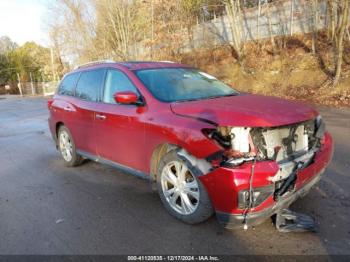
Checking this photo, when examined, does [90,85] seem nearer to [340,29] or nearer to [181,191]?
[181,191]

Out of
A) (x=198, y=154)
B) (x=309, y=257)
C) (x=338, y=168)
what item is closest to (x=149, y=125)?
(x=198, y=154)

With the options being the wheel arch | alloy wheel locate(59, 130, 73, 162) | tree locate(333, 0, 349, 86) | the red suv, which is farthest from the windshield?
tree locate(333, 0, 349, 86)

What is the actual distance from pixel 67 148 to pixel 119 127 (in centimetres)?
224

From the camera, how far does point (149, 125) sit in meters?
4.00

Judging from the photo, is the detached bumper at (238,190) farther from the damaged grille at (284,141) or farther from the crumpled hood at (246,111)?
the crumpled hood at (246,111)

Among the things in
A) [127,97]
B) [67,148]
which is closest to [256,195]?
[127,97]

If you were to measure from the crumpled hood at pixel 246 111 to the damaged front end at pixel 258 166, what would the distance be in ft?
0.28

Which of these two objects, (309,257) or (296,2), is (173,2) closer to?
(296,2)

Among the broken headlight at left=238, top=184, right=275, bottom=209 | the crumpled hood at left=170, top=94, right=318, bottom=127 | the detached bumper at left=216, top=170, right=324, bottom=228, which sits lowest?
the detached bumper at left=216, top=170, right=324, bottom=228

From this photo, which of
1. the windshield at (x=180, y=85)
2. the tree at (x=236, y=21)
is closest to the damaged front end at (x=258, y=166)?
the windshield at (x=180, y=85)

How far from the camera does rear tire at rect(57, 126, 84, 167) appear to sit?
238 inches

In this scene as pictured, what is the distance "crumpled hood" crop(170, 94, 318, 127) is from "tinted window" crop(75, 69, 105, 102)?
174 centimetres

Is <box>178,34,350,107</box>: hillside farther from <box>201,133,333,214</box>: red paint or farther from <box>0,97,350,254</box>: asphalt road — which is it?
<box>201,133,333,214</box>: red paint

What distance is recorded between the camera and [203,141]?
3.32 m
